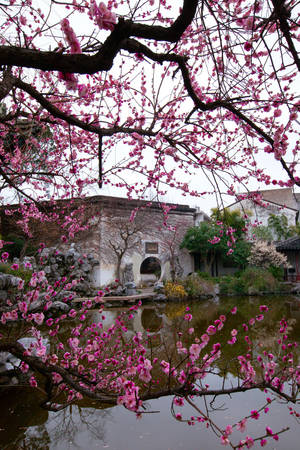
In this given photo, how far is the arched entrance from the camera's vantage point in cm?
1652

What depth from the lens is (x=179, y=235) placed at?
1678 cm

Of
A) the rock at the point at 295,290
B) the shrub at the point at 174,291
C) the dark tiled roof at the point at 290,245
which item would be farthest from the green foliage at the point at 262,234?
the shrub at the point at 174,291

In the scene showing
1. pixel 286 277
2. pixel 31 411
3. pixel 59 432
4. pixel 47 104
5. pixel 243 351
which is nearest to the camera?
pixel 47 104

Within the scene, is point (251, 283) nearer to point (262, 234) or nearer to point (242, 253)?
point (242, 253)

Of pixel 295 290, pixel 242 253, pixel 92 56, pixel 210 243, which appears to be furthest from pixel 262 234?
pixel 92 56

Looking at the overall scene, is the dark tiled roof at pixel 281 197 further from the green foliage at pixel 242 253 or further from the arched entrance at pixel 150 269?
the arched entrance at pixel 150 269

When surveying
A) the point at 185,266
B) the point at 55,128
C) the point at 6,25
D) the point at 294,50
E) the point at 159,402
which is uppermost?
the point at 6,25

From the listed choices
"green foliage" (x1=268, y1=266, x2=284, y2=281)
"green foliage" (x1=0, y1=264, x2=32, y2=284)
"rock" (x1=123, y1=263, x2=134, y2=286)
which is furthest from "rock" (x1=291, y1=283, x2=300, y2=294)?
"green foliage" (x1=0, y1=264, x2=32, y2=284)

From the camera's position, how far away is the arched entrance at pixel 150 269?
16516 millimetres

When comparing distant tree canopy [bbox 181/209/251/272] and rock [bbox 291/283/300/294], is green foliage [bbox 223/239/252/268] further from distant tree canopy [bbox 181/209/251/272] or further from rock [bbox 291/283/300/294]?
rock [bbox 291/283/300/294]

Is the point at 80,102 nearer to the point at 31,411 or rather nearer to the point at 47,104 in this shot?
the point at 47,104

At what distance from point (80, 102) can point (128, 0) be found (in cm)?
202

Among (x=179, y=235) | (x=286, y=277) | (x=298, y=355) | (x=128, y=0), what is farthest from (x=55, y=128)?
(x=286, y=277)

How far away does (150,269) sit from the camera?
1759 centimetres
